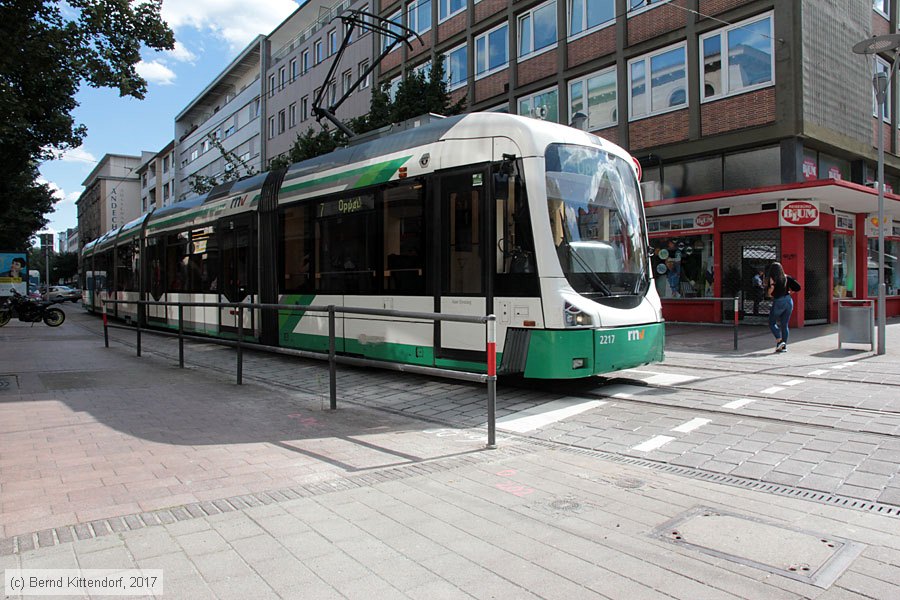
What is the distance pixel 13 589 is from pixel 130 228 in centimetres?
1920

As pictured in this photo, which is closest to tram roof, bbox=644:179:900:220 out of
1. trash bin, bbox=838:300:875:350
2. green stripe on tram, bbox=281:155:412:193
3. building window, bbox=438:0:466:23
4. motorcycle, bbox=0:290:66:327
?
trash bin, bbox=838:300:875:350

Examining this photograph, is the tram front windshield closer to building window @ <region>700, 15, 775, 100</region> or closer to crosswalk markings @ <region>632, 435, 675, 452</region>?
crosswalk markings @ <region>632, 435, 675, 452</region>

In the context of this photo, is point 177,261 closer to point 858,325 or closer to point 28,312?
point 28,312

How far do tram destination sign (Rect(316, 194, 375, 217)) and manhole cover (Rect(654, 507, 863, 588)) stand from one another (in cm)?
653

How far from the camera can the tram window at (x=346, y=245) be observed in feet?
29.3

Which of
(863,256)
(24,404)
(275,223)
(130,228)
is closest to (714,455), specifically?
(24,404)

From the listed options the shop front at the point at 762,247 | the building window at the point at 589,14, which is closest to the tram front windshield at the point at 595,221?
the shop front at the point at 762,247

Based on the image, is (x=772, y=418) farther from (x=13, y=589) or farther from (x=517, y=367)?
(x=13, y=589)

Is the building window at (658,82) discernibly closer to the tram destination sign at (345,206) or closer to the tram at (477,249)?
the tram at (477,249)

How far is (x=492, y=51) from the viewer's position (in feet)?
80.7

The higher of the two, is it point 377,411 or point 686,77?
point 686,77

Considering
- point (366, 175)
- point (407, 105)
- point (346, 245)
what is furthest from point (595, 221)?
point (407, 105)

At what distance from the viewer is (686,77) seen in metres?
Answer: 17.7

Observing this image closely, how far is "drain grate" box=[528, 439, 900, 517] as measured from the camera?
3.72 metres
